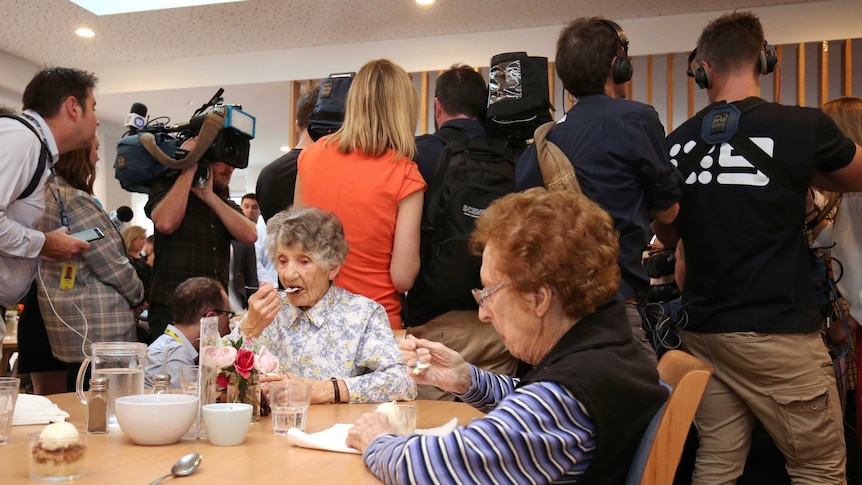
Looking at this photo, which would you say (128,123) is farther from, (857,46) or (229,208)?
(857,46)

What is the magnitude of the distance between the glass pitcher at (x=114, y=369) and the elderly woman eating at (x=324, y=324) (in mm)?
453

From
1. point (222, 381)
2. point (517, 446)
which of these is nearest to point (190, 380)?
point (222, 381)

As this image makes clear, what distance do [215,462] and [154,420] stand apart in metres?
0.16

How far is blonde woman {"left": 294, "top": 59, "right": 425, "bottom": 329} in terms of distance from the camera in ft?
7.55

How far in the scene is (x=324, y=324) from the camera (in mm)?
1977

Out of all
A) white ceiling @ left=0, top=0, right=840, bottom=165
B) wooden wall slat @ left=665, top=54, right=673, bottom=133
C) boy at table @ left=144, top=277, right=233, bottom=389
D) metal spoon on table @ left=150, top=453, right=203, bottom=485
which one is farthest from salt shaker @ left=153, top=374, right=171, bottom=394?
wooden wall slat @ left=665, top=54, right=673, bottom=133

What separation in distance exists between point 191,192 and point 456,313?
1.38 meters

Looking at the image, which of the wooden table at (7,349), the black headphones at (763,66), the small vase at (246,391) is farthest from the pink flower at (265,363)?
the wooden table at (7,349)

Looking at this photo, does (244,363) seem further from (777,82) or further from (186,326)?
(777,82)

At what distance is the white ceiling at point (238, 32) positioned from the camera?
17.5ft

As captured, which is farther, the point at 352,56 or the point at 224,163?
the point at 352,56

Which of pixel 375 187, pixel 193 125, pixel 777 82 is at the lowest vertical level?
pixel 375 187

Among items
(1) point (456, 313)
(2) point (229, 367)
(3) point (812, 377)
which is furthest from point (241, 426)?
(3) point (812, 377)

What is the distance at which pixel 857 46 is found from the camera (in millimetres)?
5465
